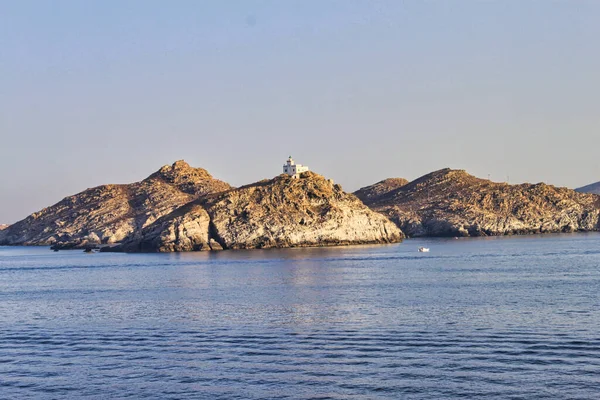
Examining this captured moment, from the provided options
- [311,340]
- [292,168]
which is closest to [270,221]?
[292,168]

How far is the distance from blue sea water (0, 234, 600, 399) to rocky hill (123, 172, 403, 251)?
67.8 metres

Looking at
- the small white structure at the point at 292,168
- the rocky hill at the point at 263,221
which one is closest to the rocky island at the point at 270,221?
the rocky hill at the point at 263,221

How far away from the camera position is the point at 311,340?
A: 1210 inches

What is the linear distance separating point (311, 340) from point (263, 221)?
9760 cm

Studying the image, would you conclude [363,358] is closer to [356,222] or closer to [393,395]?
[393,395]

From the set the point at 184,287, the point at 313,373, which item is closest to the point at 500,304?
the point at 313,373

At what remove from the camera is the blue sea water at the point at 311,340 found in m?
23.4

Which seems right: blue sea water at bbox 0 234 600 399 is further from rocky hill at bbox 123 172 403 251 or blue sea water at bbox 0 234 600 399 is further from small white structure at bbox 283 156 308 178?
small white structure at bbox 283 156 308 178

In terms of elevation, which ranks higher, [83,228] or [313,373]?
[83,228]

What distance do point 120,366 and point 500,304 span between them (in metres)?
20.4

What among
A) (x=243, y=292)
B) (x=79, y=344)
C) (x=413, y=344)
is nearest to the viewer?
(x=413, y=344)

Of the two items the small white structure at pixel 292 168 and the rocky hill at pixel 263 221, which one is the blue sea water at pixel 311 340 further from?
the small white structure at pixel 292 168

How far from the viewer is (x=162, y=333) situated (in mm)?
33844

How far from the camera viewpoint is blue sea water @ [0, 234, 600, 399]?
2338 centimetres
